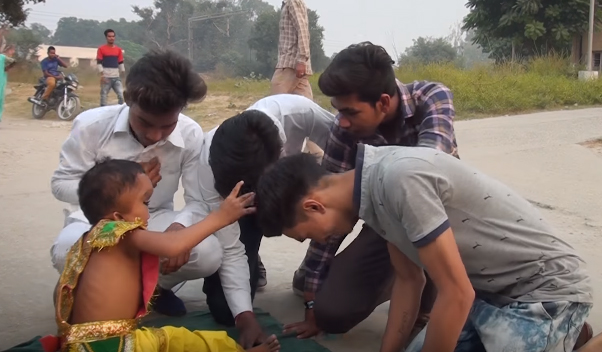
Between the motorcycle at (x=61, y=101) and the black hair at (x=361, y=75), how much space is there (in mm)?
10907

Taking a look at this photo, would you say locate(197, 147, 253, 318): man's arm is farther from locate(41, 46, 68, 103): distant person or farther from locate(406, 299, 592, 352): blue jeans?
locate(41, 46, 68, 103): distant person

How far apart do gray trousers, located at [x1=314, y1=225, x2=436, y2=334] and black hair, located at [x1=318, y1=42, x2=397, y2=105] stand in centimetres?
66

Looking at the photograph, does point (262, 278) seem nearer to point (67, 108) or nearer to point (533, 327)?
point (533, 327)

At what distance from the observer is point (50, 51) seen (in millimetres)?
13375

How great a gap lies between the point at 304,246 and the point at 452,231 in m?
2.18

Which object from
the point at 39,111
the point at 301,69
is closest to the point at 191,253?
the point at 301,69

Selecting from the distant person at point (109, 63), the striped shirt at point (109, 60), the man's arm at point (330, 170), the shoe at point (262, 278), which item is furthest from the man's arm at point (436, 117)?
the striped shirt at point (109, 60)

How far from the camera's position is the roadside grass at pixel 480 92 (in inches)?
461

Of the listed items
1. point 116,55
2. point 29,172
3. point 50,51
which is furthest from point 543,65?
point 29,172

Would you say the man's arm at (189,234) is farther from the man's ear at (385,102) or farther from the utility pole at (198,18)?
the utility pole at (198,18)

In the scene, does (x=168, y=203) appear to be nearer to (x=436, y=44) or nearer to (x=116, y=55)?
(x=116, y=55)

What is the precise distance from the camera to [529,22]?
66.6 ft

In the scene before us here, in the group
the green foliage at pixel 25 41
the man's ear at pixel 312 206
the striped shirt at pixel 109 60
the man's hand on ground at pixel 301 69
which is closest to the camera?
the man's ear at pixel 312 206

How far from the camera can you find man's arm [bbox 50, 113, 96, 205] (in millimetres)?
2836
